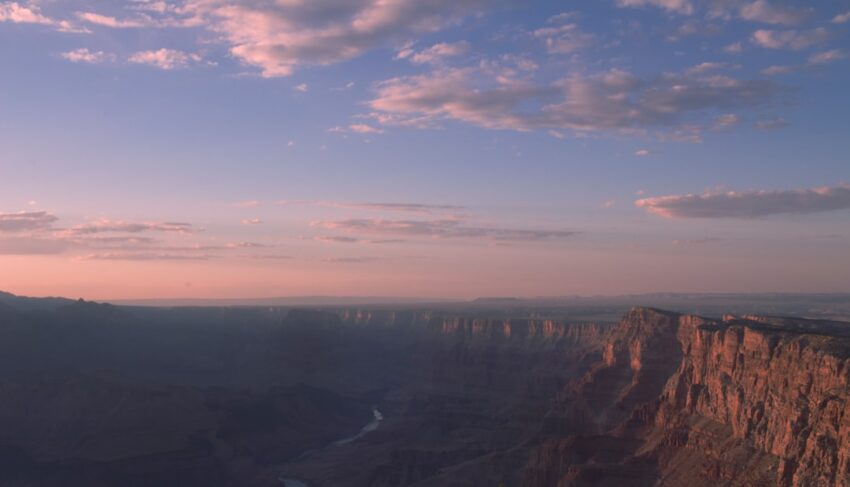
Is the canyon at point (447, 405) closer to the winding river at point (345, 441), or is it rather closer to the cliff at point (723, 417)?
the cliff at point (723, 417)

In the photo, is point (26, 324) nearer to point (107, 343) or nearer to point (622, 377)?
point (107, 343)

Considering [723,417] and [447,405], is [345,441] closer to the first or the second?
[447,405]

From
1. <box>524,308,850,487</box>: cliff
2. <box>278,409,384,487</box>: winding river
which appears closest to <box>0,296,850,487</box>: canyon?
<box>524,308,850,487</box>: cliff

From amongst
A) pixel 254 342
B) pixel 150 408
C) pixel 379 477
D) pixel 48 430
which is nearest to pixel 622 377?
pixel 379 477

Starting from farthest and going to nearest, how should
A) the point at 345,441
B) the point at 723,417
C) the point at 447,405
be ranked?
the point at 447,405, the point at 345,441, the point at 723,417

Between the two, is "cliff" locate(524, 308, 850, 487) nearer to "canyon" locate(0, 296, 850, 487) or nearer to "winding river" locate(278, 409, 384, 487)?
"canyon" locate(0, 296, 850, 487)

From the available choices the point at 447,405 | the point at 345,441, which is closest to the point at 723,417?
the point at 345,441
